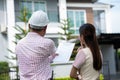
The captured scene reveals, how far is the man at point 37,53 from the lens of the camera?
12.0 feet

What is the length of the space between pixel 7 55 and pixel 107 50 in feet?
26.0

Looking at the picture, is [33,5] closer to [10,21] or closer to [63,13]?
[63,13]

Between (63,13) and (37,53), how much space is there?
2061cm

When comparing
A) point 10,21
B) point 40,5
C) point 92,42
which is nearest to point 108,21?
point 40,5

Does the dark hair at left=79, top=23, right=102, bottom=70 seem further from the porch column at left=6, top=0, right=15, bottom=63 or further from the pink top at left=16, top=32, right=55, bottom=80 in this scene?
the porch column at left=6, top=0, right=15, bottom=63

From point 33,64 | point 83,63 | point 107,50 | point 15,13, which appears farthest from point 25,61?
point 107,50

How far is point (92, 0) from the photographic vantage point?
92.2 feet

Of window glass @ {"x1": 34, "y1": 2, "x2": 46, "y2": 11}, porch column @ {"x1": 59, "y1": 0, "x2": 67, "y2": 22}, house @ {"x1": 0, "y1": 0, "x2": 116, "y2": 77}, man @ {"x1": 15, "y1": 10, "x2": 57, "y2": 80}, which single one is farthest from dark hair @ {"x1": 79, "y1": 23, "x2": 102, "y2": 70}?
window glass @ {"x1": 34, "y1": 2, "x2": 46, "y2": 11}

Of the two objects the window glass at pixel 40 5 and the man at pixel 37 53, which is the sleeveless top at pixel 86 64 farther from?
the window glass at pixel 40 5

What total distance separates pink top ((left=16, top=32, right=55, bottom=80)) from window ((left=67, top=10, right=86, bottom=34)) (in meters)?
22.1

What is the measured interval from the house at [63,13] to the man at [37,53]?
61.8ft

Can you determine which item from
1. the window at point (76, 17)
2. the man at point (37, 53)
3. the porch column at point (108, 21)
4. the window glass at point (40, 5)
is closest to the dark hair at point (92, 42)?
the man at point (37, 53)

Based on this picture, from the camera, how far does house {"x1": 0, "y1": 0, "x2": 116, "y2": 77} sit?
22.9 meters

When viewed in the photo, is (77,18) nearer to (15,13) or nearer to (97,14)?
(97,14)
